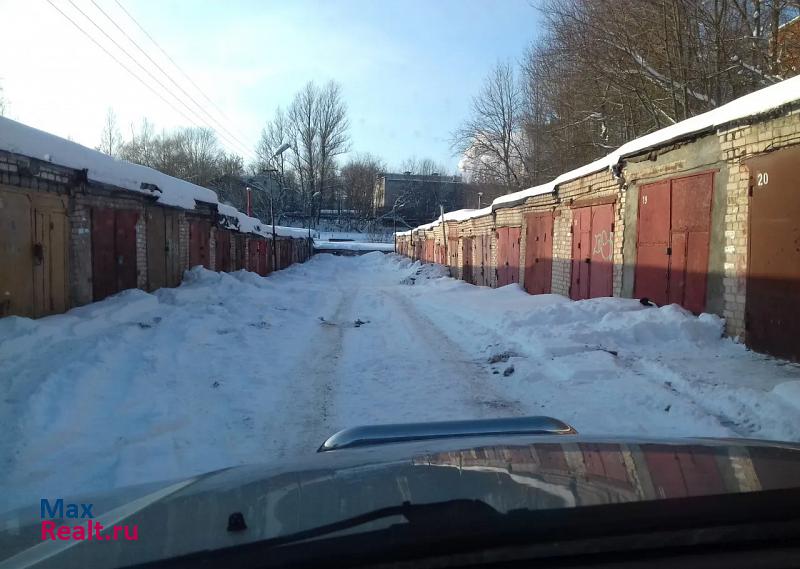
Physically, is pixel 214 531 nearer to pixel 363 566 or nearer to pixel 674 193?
pixel 363 566

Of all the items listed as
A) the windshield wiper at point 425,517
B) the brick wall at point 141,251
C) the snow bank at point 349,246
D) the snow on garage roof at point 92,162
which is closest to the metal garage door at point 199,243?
the snow on garage roof at point 92,162

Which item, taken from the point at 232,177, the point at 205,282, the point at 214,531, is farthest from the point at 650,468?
the point at 232,177

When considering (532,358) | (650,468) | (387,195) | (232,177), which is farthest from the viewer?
(387,195)

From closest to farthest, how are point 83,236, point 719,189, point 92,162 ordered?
point 719,189 → point 83,236 → point 92,162

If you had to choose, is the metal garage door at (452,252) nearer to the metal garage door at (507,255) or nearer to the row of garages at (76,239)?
the metal garage door at (507,255)

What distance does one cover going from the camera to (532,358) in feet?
27.3

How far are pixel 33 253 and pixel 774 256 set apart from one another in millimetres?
10824

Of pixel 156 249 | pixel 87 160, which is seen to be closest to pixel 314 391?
pixel 87 160

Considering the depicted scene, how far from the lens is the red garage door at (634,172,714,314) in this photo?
349 inches

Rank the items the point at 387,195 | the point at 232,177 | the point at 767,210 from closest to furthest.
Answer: the point at 767,210 < the point at 232,177 < the point at 387,195

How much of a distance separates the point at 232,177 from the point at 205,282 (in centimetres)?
4702

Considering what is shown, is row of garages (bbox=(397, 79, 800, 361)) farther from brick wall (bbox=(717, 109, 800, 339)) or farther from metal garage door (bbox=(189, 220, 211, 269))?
metal garage door (bbox=(189, 220, 211, 269))

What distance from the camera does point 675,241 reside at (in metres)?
9.64

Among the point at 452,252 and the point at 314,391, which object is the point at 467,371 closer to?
the point at 314,391
